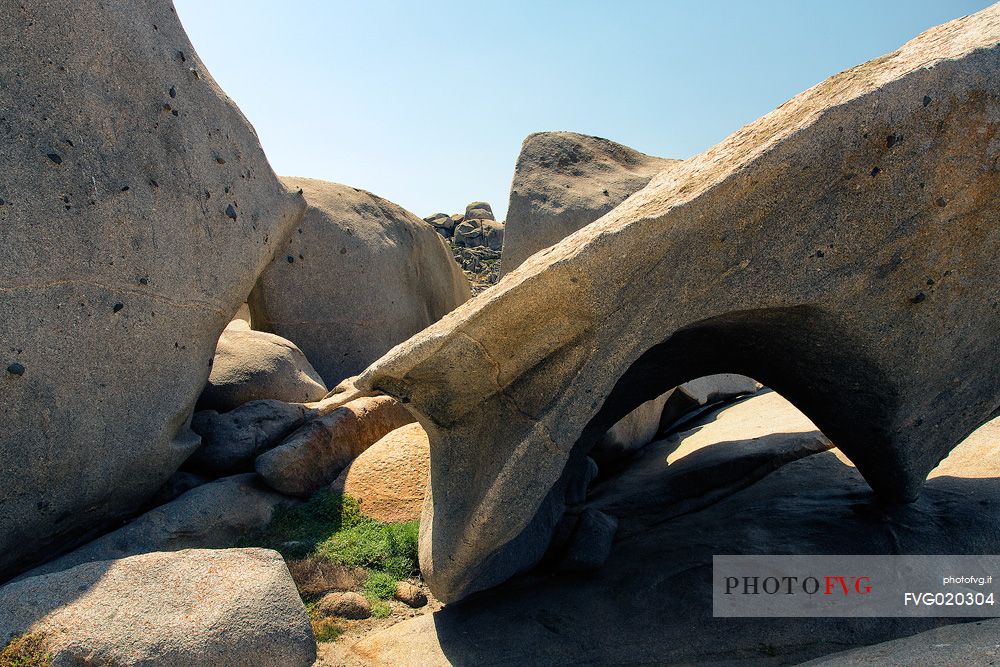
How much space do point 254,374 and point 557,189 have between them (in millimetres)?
4249

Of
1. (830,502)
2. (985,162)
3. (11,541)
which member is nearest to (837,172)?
(985,162)

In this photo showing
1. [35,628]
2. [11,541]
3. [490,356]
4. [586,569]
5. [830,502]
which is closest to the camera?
[35,628]

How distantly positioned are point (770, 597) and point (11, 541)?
4189 mm

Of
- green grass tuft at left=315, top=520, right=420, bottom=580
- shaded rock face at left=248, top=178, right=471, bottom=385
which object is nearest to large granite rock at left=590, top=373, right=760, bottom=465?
green grass tuft at left=315, top=520, right=420, bottom=580

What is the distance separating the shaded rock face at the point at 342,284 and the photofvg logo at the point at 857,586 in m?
5.80

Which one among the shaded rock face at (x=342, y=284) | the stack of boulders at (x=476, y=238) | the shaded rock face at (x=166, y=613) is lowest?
the shaded rock face at (x=166, y=613)

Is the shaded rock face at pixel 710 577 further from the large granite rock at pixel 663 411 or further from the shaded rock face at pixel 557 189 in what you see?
the shaded rock face at pixel 557 189

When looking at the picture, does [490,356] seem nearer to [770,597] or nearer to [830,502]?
[770,597]

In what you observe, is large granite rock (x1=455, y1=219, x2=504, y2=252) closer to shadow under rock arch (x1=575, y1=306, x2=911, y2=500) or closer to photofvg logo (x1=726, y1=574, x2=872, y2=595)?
shadow under rock arch (x1=575, y1=306, x2=911, y2=500)

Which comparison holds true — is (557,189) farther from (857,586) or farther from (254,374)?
(857,586)

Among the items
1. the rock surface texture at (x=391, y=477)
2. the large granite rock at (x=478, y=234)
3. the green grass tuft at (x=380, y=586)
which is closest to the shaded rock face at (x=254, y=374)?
the rock surface texture at (x=391, y=477)

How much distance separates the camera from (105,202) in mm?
4516

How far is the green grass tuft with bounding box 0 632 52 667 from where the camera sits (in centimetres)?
279

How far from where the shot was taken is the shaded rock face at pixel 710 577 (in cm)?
363
